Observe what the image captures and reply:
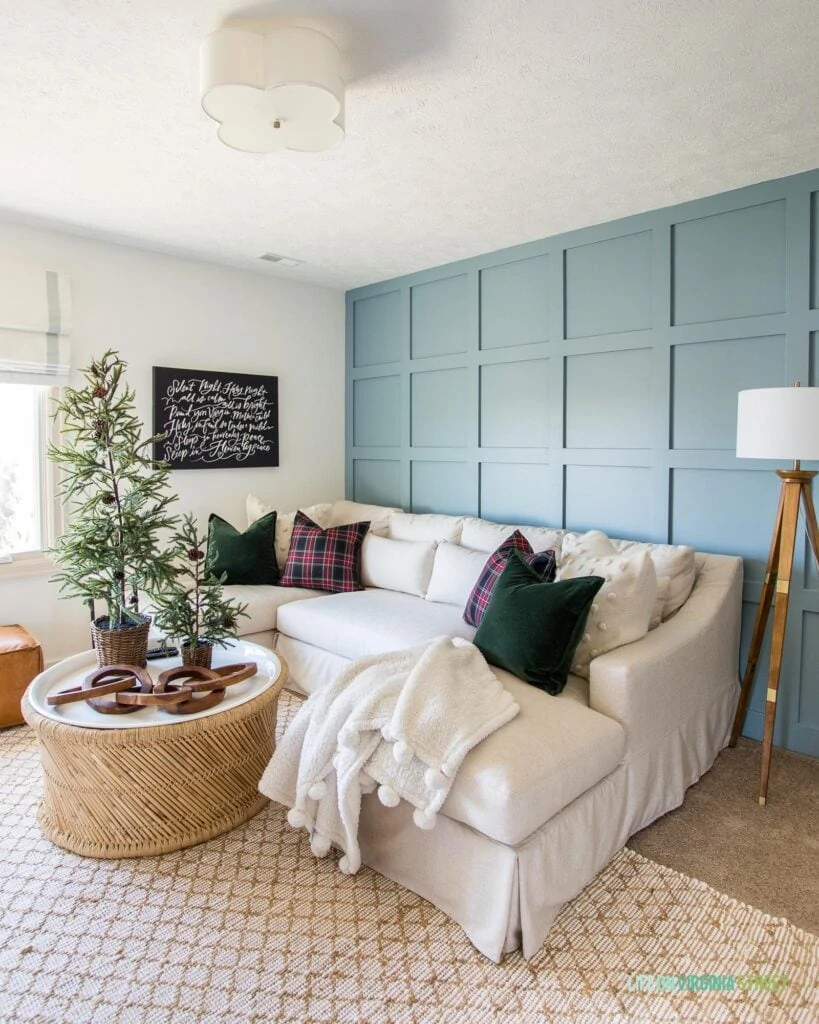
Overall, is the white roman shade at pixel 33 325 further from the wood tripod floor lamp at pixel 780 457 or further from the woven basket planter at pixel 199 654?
the wood tripod floor lamp at pixel 780 457

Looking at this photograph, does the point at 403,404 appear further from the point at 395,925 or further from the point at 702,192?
the point at 395,925

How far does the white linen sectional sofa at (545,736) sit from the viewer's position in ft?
5.74

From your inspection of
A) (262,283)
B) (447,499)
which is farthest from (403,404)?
(262,283)

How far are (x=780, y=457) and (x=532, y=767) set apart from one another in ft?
4.72

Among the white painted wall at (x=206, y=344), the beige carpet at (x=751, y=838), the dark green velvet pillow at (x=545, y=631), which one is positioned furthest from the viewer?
the white painted wall at (x=206, y=344)

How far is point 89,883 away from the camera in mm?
1995

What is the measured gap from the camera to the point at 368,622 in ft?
10.3

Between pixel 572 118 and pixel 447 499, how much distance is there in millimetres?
2346

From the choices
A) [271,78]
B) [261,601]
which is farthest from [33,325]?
[271,78]

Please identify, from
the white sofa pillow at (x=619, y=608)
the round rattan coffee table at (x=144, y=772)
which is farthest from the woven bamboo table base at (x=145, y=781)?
the white sofa pillow at (x=619, y=608)

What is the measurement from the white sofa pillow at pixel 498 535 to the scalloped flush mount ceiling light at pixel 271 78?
2061 millimetres

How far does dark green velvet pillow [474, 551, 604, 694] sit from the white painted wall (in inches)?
99.2

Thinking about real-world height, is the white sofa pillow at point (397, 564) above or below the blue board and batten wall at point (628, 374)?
below

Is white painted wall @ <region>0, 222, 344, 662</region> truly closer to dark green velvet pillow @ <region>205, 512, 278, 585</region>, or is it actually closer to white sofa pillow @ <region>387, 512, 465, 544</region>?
dark green velvet pillow @ <region>205, 512, 278, 585</region>
